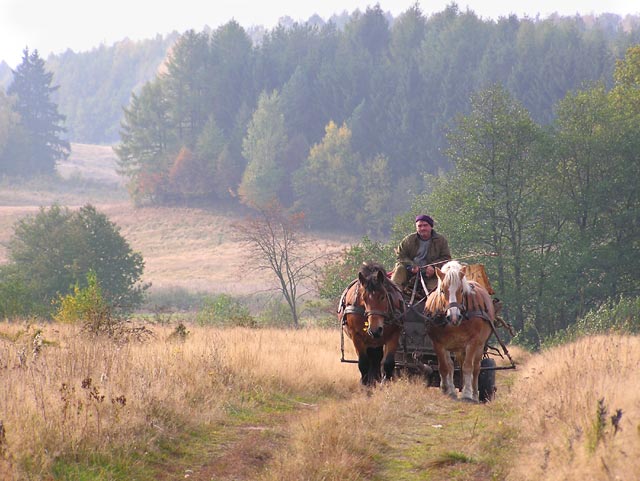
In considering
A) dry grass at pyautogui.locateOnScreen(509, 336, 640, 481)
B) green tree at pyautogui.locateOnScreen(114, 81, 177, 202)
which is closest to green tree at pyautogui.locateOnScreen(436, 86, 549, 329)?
dry grass at pyautogui.locateOnScreen(509, 336, 640, 481)

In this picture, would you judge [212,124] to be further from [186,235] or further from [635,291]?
[635,291]

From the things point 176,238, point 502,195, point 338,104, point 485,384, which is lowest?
point 176,238

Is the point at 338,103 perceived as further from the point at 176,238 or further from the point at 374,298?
the point at 374,298

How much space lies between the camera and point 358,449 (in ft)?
28.5

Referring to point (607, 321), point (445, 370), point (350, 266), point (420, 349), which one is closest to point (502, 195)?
point (350, 266)

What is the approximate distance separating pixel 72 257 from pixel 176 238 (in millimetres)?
43542

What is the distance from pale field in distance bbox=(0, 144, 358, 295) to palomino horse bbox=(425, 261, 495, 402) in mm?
35329

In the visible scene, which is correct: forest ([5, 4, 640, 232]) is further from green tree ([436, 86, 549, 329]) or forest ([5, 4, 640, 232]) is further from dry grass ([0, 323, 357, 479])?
dry grass ([0, 323, 357, 479])

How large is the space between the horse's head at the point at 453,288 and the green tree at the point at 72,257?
28.3 m

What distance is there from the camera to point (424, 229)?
47.6 feet

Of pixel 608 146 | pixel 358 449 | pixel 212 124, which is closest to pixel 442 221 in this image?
pixel 608 146

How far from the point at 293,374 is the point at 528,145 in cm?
2648

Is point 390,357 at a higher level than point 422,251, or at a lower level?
lower

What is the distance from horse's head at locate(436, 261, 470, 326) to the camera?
12250 mm
